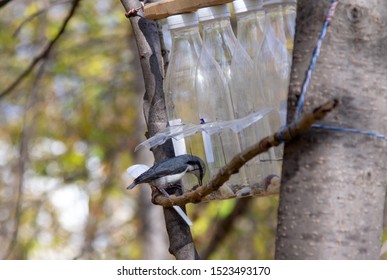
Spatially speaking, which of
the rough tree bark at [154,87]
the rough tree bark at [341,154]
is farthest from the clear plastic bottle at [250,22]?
the rough tree bark at [341,154]

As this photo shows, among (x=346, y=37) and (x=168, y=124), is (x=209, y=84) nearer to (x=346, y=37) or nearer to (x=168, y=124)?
(x=168, y=124)

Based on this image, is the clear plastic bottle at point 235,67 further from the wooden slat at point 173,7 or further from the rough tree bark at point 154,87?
the rough tree bark at point 154,87

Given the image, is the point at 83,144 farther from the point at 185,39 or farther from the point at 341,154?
the point at 341,154

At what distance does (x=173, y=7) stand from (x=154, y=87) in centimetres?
25

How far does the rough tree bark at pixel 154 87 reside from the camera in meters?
1.95

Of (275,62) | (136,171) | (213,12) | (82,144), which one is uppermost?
(213,12)

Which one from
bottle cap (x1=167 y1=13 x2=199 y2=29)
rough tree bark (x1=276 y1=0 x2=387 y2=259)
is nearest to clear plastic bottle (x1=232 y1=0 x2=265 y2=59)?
bottle cap (x1=167 y1=13 x2=199 y2=29)

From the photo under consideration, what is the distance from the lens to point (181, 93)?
198 cm

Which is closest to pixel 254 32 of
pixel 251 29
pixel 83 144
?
pixel 251 29

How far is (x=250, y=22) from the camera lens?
190 cm

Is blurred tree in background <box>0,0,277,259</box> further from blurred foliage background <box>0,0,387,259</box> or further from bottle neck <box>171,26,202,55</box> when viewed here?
bottle neck <box>171,26,202,55</box>

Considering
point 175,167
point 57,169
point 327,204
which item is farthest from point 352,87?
point 57,169

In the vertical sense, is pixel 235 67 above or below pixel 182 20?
below
